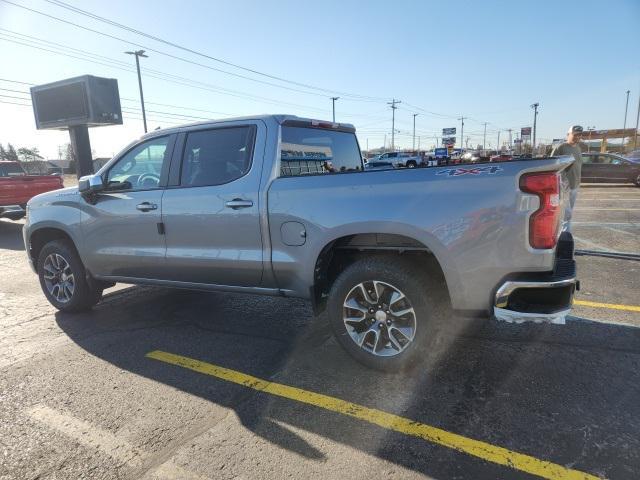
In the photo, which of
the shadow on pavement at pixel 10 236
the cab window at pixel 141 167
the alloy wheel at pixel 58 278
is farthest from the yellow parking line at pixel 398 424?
the shadow on pavement at pixel 10 236

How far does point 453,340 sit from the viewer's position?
12.7 feet

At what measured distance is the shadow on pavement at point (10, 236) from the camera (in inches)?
388

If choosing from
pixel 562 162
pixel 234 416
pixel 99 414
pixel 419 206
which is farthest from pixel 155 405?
pixel 562 162

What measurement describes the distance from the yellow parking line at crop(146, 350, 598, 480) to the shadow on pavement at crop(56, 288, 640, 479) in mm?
57

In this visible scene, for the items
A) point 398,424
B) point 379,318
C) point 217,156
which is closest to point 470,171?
point 379,318

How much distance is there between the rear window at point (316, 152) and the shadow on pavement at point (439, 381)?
1565 millimetres

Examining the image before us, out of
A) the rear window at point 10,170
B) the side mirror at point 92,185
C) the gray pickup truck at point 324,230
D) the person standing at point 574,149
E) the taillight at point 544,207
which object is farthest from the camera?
the rear window at point 10,170

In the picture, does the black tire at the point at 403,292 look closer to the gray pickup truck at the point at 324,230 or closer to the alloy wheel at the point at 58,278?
the gray pickup truck at the point at 324,230

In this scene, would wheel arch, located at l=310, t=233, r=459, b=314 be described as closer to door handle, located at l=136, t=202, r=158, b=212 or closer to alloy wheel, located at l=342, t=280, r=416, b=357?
alloy wheel, located at l=342, t=280, r=416, b=357

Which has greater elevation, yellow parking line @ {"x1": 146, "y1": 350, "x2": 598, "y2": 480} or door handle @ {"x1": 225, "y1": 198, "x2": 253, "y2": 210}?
door handle @ {"x1": 225, "y1": 198, "x2": 253, "y2": 210}

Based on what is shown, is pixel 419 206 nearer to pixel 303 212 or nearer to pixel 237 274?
pixel 303 212

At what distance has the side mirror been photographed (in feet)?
14.3

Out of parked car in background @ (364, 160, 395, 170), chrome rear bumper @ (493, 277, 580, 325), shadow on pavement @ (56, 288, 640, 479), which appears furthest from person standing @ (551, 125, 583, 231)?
chrome rear bumper @ (493, 277, 580, 325)

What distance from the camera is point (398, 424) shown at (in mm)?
2717
